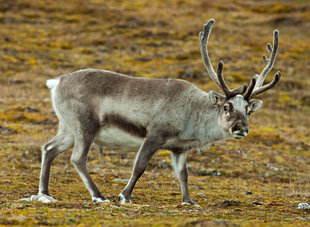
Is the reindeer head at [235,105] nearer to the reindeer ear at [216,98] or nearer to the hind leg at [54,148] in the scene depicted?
the reindeer ear at [216,98]

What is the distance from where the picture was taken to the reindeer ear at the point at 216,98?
9148 millimetres

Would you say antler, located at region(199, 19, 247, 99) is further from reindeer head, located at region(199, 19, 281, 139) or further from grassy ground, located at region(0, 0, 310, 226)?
grassy ground, located at region(0, 0, 310, 226)

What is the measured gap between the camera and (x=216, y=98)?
364 inches

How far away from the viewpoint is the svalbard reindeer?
884 cm

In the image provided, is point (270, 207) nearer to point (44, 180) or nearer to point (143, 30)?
point (44, 180)

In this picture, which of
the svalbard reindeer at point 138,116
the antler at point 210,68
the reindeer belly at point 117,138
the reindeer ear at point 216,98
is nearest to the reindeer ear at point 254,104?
the svalbard reindeer at point 138,116

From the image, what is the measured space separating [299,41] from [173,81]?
1099 inches

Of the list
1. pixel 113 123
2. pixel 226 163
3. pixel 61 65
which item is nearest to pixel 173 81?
pixel 113 123

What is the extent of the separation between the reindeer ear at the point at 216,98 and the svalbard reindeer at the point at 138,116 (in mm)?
22

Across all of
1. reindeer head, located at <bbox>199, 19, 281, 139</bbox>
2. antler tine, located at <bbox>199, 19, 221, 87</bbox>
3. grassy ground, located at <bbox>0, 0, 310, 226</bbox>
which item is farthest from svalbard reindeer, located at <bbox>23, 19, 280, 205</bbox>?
grassy ground, located at <bbox>0, 0, 310, 226</bbox>

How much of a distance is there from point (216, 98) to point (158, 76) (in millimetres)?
15694

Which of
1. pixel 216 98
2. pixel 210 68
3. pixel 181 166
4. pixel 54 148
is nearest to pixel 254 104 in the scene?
pixel 216 98

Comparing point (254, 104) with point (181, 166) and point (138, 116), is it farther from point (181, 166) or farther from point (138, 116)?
point (138, 116)

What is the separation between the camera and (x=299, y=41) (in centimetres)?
3466
